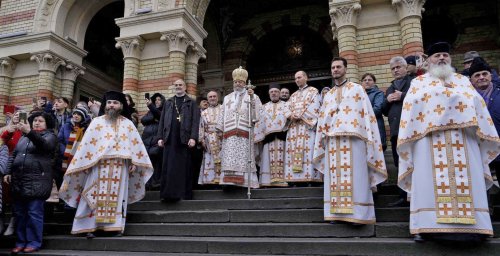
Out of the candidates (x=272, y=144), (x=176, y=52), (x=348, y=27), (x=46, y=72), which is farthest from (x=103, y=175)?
(x=46, y=72)

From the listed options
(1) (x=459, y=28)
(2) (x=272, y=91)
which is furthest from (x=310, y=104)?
(1) (x=459, y=28)

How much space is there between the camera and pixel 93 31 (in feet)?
46.1

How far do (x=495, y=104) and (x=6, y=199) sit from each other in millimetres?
6784

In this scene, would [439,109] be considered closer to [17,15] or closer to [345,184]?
[345,184]

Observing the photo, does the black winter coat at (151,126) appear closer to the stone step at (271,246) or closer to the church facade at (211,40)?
the stone step at (271,246)

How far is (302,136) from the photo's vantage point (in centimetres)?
621

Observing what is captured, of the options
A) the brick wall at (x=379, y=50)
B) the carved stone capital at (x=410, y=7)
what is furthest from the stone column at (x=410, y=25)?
the brick wall at (x=379, y=50)

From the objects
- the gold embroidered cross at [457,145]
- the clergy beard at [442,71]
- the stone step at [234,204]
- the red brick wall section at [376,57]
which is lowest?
the stone step at [234,204]

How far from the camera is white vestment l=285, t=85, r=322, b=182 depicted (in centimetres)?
609

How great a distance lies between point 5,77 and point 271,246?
10.6m

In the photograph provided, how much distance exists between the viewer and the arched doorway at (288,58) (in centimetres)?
1237

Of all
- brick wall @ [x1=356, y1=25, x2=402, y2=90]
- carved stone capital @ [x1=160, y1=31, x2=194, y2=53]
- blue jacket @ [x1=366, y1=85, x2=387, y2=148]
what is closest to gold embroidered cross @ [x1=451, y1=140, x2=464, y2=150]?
blue jacket @ [x1=366, y1=85, x2=387, y2=148]

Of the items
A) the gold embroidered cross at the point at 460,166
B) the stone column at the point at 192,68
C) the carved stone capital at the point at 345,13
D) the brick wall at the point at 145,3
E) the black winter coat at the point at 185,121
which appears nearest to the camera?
the gold embroidered cross at the point at 460,166

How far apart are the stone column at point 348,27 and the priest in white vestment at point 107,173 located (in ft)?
15.1
